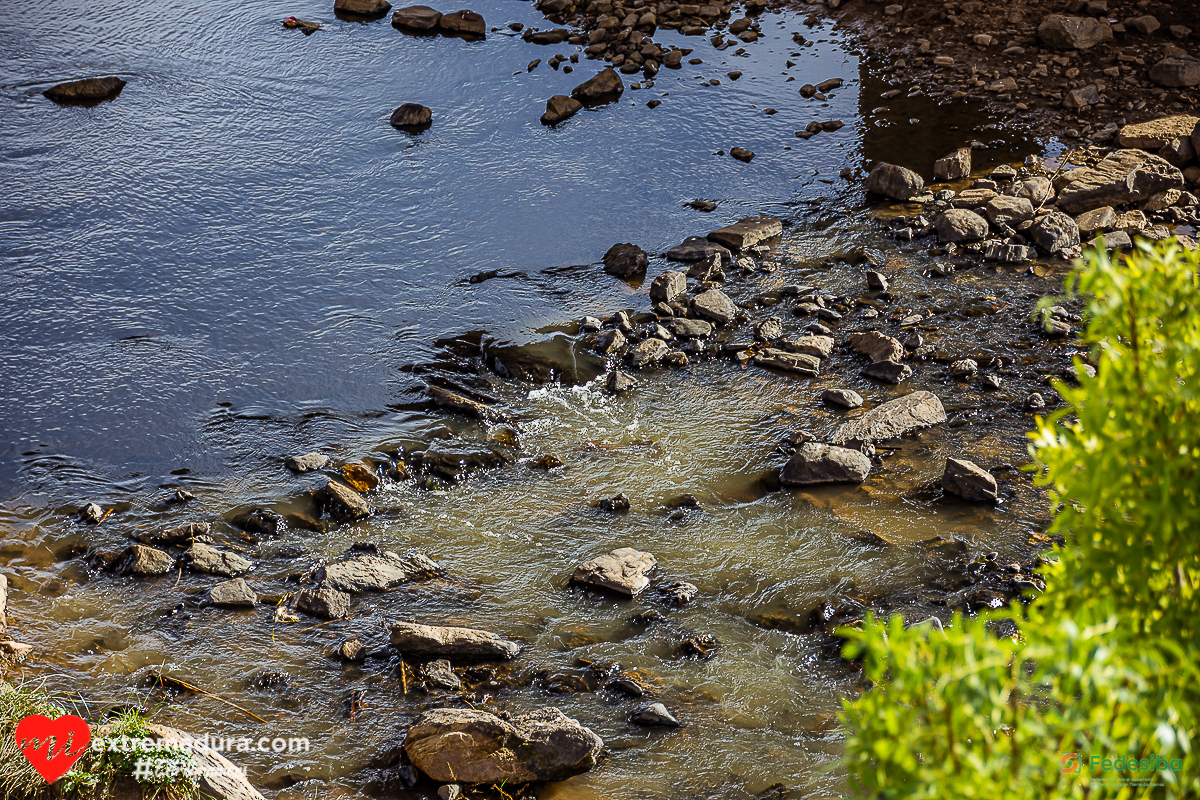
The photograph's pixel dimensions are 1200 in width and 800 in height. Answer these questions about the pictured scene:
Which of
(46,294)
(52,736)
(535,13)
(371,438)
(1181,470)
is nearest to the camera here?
(1181,470)

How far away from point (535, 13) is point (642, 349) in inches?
382

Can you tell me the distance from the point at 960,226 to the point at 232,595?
798cm

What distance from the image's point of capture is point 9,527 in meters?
6.51

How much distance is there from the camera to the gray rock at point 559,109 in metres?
12.3

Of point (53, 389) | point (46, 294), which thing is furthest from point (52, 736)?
point (46, 294)

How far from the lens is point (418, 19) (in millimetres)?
14758

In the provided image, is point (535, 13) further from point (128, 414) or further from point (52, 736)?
point (52, 736)

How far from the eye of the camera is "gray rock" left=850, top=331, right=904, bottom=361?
7660 millimetres

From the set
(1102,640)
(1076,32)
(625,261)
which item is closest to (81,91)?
(625,261)

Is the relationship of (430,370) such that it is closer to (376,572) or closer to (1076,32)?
(376,572)

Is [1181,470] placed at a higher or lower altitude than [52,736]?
higher

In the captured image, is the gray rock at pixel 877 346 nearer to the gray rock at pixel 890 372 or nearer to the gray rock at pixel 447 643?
the gray rock at pixel 890 372

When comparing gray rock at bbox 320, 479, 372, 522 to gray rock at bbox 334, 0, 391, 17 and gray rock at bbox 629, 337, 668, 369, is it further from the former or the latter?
gray rock at bbox 334, 0, 391, 17

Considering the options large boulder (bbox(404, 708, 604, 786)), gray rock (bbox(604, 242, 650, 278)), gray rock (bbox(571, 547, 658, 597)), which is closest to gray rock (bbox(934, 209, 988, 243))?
gray rock (bbox(604, 242, 650, 278))
